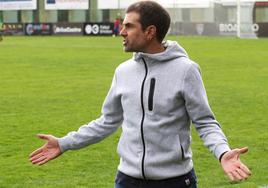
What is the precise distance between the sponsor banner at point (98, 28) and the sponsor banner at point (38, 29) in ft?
15.1

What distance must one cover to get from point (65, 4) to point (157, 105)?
82.4 metres

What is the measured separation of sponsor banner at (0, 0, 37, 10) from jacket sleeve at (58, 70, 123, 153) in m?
84.7

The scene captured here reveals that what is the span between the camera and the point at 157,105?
4480 mm

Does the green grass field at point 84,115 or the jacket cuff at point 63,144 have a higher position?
the jacket cuff at point 63,144

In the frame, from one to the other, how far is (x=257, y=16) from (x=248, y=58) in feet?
121

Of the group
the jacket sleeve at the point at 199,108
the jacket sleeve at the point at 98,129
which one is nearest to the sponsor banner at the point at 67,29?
the jacket sleeve at the point at 98,129

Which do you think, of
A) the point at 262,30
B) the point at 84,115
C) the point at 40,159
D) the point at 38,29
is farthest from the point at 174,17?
the point at 40,159

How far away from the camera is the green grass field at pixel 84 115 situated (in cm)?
885

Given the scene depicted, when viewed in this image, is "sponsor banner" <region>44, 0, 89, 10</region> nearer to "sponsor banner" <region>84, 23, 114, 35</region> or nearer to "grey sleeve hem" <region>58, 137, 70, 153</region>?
"sponsor banner" <region>84, 23, 114, 35</region>

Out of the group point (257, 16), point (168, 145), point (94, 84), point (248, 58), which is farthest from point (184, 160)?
point (257, 16)

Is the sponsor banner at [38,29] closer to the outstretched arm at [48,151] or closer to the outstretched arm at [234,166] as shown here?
the outstretched arm at [48,151]

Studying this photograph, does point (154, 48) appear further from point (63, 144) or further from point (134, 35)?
point (63, 144)

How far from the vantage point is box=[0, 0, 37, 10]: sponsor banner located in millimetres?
88500

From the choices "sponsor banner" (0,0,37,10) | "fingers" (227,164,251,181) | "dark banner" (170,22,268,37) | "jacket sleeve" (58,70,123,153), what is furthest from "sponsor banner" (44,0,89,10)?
"fingers" (227,164,251,181)
